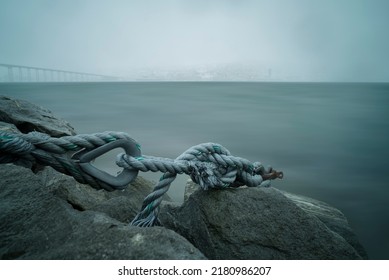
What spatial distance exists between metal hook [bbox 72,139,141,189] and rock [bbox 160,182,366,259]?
→ 1.44 ft

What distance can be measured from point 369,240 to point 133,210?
300 centimetres

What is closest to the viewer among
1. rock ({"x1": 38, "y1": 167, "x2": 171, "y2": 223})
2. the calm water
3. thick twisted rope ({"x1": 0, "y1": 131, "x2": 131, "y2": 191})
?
thick twisted rope ({"x1": 0, "y1": 131, "x2": 131, "y2": 191})

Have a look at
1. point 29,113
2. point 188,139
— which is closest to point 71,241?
point 29,113

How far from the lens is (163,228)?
0.99m

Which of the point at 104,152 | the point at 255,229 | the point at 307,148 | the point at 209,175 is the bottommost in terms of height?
the point at 307,148

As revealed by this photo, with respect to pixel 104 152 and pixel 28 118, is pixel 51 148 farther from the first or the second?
pixel 28 118

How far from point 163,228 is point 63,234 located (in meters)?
0.39

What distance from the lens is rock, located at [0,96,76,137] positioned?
8.92 ft

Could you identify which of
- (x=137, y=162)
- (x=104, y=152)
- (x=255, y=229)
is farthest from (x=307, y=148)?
(x=104, y=152)

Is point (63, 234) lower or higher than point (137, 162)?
lower

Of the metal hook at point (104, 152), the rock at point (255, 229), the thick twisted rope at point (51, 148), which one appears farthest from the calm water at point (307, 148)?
the thick twisted rope at point (51, 148)

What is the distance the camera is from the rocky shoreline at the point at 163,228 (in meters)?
0.87

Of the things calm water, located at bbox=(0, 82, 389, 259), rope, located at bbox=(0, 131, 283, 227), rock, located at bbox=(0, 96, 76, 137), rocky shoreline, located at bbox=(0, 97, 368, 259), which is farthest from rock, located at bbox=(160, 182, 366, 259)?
rock, located at bbox=(0, 96, 76, 137)

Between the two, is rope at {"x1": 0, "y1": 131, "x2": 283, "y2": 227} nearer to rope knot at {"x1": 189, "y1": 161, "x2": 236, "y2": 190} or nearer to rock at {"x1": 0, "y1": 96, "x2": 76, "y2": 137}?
rope knot at {"x1": 189, "y1": 161, "x2": 236, "y2": 190}
